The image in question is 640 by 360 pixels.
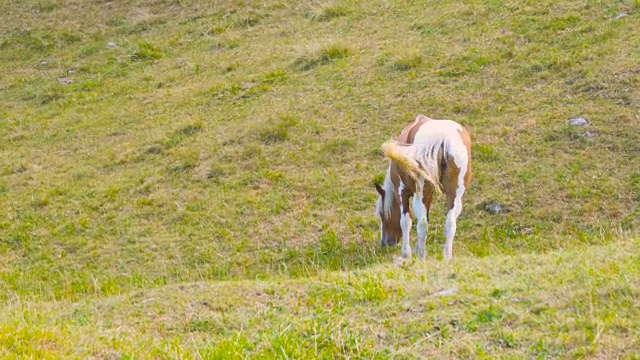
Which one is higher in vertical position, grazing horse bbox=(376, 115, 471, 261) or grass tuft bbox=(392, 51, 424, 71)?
grazing horse bbox=(376, 115, 471, 261)

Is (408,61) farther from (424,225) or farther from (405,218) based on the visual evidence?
(424,225)

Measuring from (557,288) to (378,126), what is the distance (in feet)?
24.8

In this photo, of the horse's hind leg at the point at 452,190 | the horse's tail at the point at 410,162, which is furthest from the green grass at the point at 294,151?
the horse's tail at the point at 410,162

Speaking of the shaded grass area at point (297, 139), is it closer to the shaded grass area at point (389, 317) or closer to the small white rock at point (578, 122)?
the small white rock at point (578, 122)

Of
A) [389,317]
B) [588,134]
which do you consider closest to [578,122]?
[588,134]

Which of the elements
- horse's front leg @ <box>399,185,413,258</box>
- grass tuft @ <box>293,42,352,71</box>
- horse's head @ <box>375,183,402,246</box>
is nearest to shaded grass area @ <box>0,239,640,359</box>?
horse's front leg @ <box>399,185,413,258</box>

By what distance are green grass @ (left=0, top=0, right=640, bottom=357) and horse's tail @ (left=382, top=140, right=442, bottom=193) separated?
110 centimetres

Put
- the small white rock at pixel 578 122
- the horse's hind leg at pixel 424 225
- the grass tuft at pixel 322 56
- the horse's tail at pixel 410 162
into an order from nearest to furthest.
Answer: the horse's tail at pixel 410 162 → the horse's hind leg at pixel 424 225 → the small white rock at pixel 578 122 → the grass tuft at pixel 322 56

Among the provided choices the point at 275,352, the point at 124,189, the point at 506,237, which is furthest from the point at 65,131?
the point at 275,352

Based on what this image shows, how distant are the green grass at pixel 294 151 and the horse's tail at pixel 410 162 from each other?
1.10 m

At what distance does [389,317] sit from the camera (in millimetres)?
5242

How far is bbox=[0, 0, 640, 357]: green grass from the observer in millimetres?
8961

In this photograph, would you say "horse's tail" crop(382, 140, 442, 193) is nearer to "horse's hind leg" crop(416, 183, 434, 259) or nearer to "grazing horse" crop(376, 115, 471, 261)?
"grazing horse" crop(376, 115, 471, 261)

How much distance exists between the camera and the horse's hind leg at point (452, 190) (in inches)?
327
